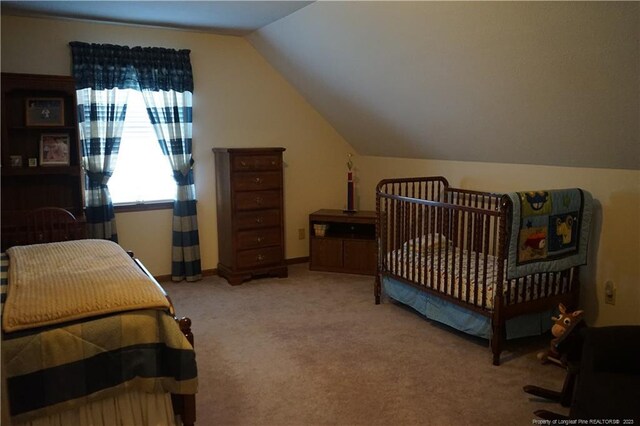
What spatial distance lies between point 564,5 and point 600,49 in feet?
1.00

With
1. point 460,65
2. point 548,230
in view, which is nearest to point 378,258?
point 548,230

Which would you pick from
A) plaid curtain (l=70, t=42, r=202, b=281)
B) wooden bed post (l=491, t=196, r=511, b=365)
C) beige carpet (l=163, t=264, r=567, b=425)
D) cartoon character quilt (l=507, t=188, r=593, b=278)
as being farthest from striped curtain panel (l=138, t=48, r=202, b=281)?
cartoon character quilt (l=507, t=188, r=593, b=278)

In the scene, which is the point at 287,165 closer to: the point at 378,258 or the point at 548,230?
the point at 378,258

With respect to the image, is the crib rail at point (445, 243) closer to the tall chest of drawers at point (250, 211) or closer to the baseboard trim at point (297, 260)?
the tall chest of drawers at point (250, 211)

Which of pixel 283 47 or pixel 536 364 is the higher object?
pixel 283 47

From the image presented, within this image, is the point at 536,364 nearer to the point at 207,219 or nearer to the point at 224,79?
the point at 207,219

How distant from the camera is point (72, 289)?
2.04 metres

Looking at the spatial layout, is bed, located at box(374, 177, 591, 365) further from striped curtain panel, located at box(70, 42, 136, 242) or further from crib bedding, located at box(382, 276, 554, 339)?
striped curtain panel, located at box(70, 42, 136, 242)

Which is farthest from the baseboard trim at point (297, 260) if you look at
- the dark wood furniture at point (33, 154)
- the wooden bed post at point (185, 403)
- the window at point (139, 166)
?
the wooden bed post at point (185, 403)

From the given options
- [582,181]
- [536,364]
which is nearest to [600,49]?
[582,181]

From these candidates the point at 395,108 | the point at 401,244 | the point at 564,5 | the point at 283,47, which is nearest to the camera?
the point at 564,5

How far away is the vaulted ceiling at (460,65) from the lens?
2600 mm

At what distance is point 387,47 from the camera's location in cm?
356

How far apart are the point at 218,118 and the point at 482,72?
2.57 m
